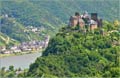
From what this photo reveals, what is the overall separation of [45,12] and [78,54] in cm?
5282

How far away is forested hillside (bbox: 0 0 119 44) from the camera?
202 ft

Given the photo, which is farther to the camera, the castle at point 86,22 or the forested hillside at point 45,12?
the forested hillside at point 45,12

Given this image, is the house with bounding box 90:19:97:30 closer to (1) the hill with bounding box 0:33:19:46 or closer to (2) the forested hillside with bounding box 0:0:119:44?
(1) the hill with bounding box 0:33:19:46

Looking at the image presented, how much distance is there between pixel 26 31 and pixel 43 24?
6.11m

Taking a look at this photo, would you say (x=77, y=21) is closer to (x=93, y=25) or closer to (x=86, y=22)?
(x=86, y=22)

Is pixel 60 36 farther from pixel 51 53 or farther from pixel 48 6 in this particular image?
pixel 48 6

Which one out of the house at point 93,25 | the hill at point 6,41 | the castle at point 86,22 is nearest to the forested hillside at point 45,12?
the hill at point 6,41

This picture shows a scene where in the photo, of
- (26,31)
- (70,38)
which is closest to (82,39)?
(70,38)

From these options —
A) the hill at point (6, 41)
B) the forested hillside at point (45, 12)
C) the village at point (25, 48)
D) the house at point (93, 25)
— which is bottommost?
the hill at point (6, 41)

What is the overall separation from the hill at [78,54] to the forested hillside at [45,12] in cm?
3302

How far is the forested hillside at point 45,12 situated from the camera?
6166 cm

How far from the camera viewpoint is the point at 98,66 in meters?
17.6

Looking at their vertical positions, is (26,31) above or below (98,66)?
below

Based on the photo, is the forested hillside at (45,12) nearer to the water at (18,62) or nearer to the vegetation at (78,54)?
the water at (18,62)
